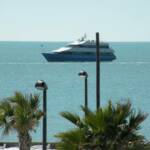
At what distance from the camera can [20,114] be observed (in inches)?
725

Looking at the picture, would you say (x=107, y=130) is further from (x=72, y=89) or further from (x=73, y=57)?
(x=73, y=57)

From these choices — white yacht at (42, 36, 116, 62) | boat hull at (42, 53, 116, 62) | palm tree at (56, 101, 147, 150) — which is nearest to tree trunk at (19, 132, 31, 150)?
palm tree at (56, 101, 147, 150)

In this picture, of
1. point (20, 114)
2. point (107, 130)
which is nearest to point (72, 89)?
point (20, 114)

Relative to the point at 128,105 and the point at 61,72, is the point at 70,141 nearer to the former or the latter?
the point at 128,105

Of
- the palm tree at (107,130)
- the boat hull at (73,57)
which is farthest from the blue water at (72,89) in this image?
the boat hull at (73,57)

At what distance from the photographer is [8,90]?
8156 cm

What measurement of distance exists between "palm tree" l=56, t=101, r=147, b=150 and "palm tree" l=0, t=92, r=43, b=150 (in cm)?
401

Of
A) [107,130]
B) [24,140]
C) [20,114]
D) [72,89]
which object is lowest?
[72,89]

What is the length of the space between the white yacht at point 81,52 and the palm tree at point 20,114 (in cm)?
10495

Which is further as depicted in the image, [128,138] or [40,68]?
[40,68]

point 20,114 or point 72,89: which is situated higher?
point 20,114

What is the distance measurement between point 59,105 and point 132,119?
46560 mm

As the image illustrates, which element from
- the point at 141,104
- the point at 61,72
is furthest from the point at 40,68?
the point at 141,104

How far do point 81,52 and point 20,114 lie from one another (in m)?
108
